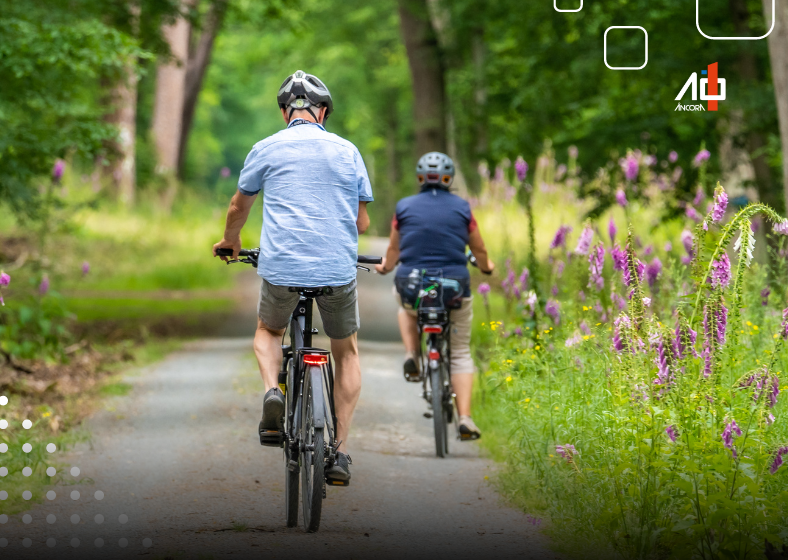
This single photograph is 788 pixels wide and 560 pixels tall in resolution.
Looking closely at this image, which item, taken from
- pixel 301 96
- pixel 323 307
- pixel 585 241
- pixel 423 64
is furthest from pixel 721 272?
pixel 423 64

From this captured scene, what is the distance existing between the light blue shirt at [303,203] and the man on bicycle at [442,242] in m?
2.25

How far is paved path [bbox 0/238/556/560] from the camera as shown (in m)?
5.11

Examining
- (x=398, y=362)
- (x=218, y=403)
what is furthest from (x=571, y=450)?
(x=398, y=362)

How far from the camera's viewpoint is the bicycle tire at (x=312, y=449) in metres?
5.09

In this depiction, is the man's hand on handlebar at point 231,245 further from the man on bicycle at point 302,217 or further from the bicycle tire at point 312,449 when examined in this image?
the bicycle tire at point 312,449

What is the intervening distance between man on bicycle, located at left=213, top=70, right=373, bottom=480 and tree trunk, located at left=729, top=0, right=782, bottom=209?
8.51 m

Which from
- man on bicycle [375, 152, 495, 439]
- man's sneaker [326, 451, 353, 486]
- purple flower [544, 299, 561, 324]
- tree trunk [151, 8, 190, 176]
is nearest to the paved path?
man's sneaker [326, 451, 353, 486]

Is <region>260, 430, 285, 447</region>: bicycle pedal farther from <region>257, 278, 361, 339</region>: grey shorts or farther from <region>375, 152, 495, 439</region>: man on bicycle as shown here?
<region>375, 152, 495, 439</region>: man on bicycle

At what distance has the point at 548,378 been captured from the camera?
21.5 feet

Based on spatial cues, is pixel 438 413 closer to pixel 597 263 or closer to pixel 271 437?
pixel 597 263

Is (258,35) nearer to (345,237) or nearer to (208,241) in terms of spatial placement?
(208,241)

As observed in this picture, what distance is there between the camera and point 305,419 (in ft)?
17.3

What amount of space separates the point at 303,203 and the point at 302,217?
69 mm

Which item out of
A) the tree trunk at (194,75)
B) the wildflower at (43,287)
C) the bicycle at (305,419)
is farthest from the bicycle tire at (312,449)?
the tree trunk at (194,75)
